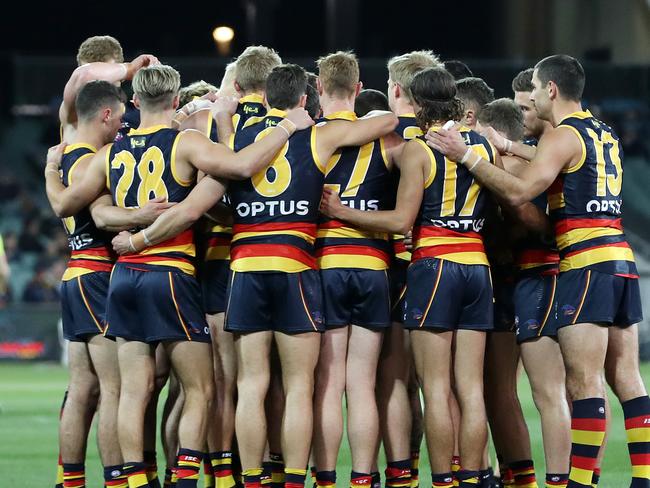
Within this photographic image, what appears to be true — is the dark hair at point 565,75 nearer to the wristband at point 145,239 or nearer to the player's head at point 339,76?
the player's head at point 339,76

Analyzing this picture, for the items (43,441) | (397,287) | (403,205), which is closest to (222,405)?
(397,287)

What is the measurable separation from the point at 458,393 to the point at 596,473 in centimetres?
103

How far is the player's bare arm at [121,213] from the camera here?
22.7 feet

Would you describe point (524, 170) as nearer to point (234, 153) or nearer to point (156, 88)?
point (234, 153)

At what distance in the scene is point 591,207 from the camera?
700 cm

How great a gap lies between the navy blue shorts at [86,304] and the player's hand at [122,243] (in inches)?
18.3

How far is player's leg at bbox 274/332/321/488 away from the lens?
22.3 feet

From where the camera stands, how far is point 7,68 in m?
27.1

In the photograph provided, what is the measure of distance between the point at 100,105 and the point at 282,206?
1445mm

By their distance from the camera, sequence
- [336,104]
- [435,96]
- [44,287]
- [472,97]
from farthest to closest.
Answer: [44,287], [472,97], [336,104], [435,96]

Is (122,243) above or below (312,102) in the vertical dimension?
below

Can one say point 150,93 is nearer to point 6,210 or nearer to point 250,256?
point 250,256

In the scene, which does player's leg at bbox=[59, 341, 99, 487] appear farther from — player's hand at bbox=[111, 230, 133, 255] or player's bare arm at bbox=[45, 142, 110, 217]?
player's bare arm at bbox=[45, 142, 110, 217]

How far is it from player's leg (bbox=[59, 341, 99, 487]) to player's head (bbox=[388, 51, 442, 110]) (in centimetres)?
261
